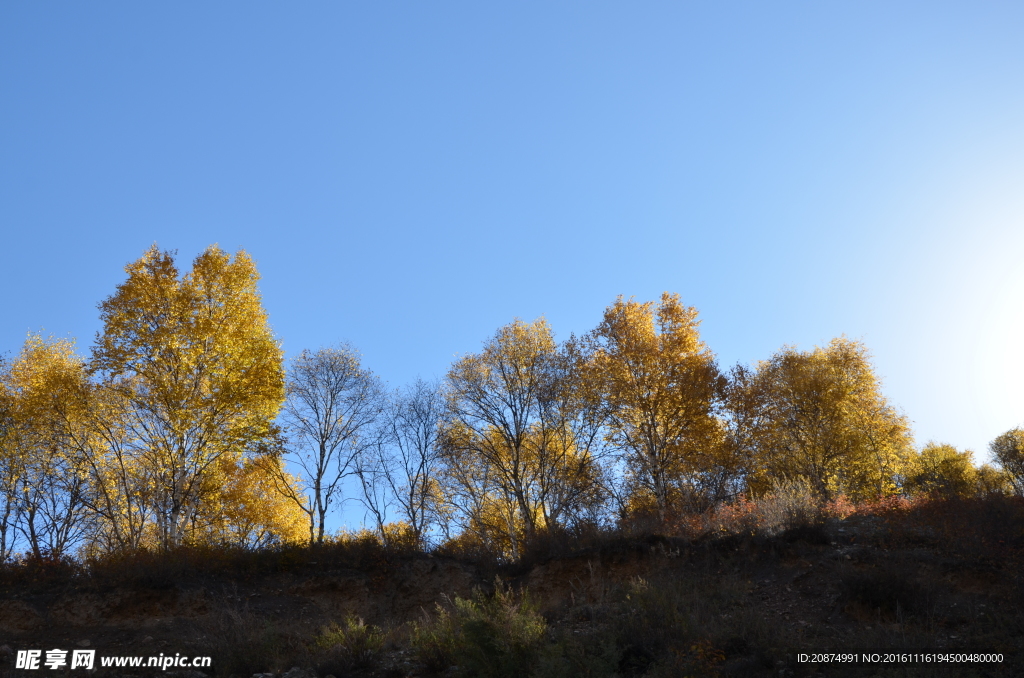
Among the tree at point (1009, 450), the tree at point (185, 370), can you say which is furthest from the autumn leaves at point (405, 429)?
the tree at point (1009, 450)

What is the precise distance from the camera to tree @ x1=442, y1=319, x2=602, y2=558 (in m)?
21.5

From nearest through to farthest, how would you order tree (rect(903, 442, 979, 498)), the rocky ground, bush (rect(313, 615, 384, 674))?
the rocky ground < bush (rect(313, 615, 384, 674)) < tree (rect(903, 442, 979, 498))

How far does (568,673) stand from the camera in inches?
289

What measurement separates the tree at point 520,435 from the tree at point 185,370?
23.3 ft

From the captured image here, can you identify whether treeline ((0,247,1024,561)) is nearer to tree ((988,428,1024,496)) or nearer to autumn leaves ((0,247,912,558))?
autumn leaves ((0,247,912,558))

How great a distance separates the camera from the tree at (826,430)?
79.7 feet

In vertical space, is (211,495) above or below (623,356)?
below

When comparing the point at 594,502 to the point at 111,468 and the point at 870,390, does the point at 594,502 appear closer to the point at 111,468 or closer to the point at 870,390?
the point at 870,390

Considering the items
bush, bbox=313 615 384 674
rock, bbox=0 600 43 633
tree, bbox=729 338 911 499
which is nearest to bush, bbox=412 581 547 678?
bush, bbox=313 615 384 674

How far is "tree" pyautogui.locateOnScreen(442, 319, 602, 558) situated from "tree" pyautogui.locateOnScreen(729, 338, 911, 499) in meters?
7.48

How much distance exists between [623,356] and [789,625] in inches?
538

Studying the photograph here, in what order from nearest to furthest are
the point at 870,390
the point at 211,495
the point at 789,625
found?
1. the point at 789,625
2. the point at 211,495
3. the point at 870,390

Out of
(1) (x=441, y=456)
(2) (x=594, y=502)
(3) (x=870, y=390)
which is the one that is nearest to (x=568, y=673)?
(2) (x=594, y=502)

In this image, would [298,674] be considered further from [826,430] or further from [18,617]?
[826,430]
